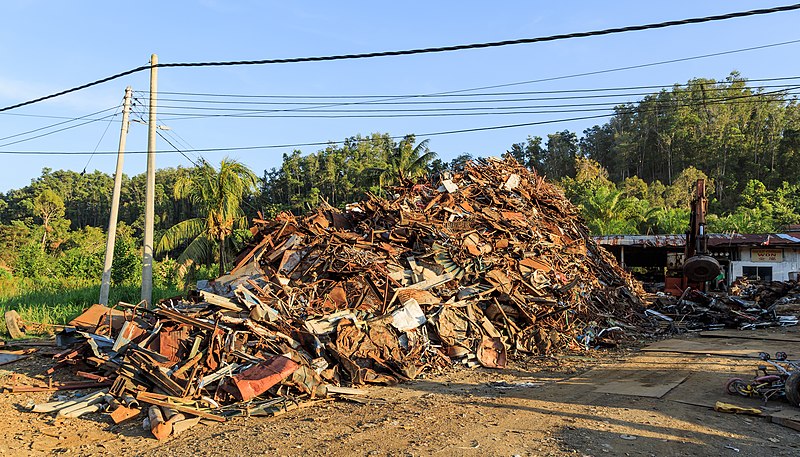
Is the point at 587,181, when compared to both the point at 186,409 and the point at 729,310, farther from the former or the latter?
the point at 186,409

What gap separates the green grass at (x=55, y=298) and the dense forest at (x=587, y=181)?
2.47 metres

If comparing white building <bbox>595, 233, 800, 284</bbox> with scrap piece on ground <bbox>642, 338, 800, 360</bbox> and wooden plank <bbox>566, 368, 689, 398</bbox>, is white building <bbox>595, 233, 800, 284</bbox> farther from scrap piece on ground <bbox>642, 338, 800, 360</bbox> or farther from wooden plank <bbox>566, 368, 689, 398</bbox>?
wooden plank <bbox>566, 368, 689, 398</bbox>

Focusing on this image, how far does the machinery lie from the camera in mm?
16623

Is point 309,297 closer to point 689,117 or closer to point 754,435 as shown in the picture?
point 754,435

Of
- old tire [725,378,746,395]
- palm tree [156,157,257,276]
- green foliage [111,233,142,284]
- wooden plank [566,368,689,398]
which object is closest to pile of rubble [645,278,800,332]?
wooden plank [566,368,689,398]

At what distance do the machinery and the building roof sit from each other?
3743mm

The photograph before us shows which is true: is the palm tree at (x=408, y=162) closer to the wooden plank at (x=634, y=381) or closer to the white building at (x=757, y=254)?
the white building at (x=757, y=254)

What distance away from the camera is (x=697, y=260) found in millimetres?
16672

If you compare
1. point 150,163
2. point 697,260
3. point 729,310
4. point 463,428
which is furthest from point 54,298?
point 729,310

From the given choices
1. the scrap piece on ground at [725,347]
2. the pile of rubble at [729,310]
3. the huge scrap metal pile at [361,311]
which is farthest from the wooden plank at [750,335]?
the huge scrap metal pile at [361,311]

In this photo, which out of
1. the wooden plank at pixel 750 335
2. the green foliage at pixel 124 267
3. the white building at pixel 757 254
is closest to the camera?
the wooden plank at pixel 750 335

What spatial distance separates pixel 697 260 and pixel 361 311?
12.5 m

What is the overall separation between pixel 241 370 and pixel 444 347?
12.4ft

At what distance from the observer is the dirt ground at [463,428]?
17.2 ft
